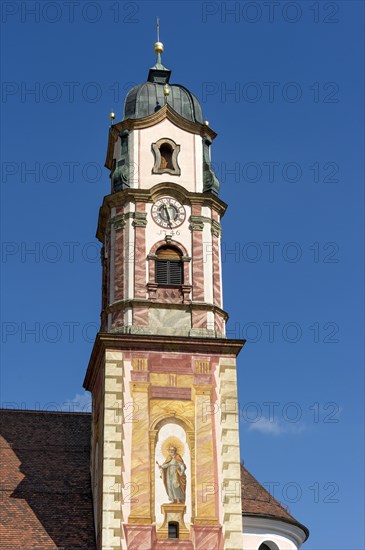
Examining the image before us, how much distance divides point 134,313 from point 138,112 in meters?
8.01

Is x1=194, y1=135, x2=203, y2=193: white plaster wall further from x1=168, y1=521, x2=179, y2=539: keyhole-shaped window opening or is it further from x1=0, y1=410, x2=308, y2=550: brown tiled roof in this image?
x1=168, y1=521, x2=179, y2=539: keyhole-shaped window opening

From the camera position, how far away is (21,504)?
30938 mm

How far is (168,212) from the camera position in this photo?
33375 millimetres

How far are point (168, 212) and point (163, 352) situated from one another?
5084 mm

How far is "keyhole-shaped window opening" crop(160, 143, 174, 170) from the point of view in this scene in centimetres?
3438

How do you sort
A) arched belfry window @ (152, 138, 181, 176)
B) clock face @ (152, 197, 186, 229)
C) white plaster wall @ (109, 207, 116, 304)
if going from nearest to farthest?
1. white plaster wall @ (109, 207, 116, 304)
2. clock face @ (152, 197, 186, 229)
3. arched belfry window @ (152, 138, 181, 176)

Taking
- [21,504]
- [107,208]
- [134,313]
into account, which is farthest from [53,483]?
[107,208]

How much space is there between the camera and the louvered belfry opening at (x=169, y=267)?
3247 centimetres

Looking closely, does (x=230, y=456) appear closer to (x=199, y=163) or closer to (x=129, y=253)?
(x=129, y=253)

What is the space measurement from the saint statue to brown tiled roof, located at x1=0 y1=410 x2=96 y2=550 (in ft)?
9.53

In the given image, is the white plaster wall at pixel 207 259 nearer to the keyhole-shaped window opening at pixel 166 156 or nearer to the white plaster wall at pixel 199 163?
the white plaster wall at pixel 199 163

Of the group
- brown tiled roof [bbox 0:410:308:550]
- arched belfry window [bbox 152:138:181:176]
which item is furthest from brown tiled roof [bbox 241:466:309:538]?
arched belfry window [bbox 152:138:181:176]

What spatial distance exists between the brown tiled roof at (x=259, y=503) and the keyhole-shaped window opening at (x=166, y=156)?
36.3 ft

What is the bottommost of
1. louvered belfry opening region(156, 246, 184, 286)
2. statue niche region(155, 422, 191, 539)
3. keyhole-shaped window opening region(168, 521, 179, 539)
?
keyhole-shaped window opening region(168, 521, 179, 539)
